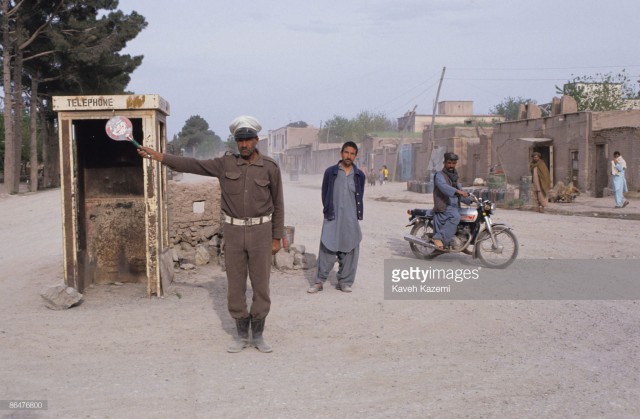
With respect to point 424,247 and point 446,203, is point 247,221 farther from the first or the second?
point 424,247

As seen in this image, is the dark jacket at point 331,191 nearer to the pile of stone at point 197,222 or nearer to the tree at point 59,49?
the pile of stone at point 197,222

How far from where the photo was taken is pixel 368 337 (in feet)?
19.0

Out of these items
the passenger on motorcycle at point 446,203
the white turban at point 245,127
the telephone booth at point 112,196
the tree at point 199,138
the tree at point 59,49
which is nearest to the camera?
the white turban at point 245,127

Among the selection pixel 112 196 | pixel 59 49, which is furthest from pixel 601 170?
pixel 59 49

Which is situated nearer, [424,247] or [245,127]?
[245,127]

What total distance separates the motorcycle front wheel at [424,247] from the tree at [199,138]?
4218 inches

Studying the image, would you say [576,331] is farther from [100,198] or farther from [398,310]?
[100,198]

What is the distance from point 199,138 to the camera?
399ft

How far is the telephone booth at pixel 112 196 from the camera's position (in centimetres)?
697

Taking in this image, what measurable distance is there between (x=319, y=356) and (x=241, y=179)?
1.54m

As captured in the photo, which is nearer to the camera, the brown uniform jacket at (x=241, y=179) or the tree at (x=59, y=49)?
the brown uniform jacket at (x=241, y=179)

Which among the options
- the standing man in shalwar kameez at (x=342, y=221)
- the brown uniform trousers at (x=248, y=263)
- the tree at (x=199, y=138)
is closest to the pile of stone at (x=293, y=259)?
the standing man in shalwar kameez at (x=342, y=221)

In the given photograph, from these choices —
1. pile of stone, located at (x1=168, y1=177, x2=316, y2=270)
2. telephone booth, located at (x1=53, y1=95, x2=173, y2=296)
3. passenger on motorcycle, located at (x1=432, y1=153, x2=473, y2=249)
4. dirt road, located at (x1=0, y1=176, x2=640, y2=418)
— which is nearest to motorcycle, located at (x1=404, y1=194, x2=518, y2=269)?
passenger on motorcycle, located at (x1=432, y1=153, x2=473, y2=249)

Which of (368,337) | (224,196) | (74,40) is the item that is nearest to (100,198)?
(224,196)
